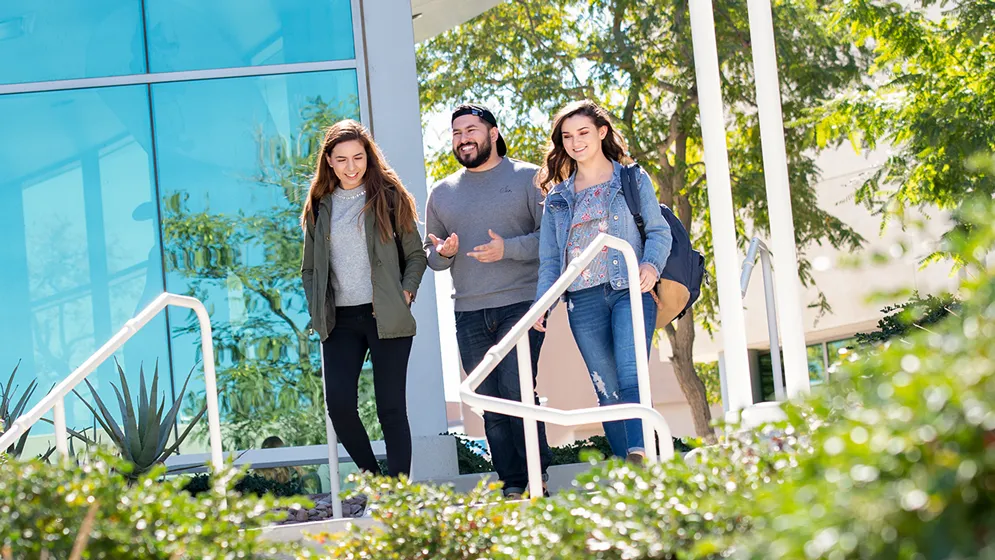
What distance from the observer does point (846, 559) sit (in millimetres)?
1494

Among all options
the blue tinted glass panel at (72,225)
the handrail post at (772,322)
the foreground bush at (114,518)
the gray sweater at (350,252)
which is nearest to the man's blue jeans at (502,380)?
the gray sweater at (350,252)

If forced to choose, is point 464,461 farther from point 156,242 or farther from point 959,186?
point 959,186

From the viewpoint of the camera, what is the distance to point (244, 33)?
7.83 m

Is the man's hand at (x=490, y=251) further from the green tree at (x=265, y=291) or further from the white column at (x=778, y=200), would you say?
the green tree at (x=265, y=291)

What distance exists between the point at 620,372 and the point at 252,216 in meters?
3.83

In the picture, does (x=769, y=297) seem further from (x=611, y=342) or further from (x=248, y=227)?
(x=248, y=227)

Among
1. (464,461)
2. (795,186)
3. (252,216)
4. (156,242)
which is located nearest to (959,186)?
(795,186)

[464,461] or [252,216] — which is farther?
[252,216]

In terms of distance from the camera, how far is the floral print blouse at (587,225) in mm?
4551

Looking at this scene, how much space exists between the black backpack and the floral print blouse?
0.30 ft

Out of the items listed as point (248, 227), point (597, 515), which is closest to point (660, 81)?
point (248, 227)

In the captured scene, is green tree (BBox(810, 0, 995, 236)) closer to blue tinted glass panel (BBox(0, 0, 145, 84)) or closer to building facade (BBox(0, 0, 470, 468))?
building facade (BBox(0, 0, 470, 468))

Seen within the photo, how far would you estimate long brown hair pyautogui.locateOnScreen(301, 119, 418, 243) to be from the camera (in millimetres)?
4891

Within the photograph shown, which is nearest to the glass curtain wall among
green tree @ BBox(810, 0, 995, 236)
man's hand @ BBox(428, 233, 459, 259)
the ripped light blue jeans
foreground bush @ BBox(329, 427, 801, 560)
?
man's hand @ BBox(428, 233, 459, 259)
